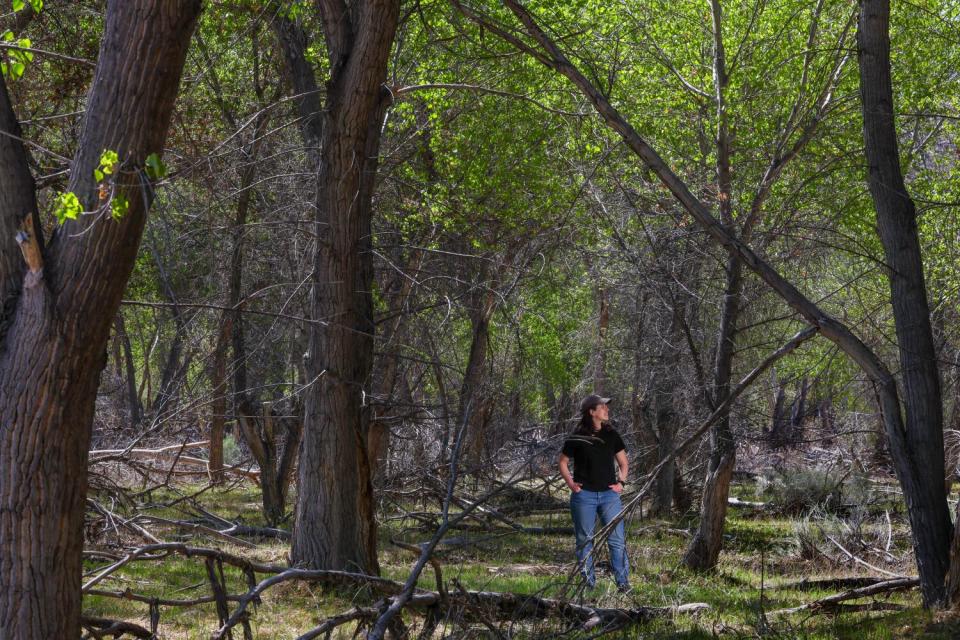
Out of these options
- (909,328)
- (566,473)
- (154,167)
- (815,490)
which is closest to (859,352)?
(909,328)

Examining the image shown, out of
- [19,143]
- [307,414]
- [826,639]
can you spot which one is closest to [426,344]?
[307,414]

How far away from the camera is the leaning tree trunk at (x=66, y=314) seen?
4.30 m

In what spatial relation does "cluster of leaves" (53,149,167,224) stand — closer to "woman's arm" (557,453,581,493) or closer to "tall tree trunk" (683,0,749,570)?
"woman's arm" (557,453,581,493)

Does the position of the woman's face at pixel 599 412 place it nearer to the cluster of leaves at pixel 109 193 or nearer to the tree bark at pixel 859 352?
the tree bark at pixel 859 352

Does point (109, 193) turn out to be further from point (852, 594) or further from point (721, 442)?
point (721, 442)

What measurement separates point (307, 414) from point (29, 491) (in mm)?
4313

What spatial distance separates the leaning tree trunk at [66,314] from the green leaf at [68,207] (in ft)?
0.35

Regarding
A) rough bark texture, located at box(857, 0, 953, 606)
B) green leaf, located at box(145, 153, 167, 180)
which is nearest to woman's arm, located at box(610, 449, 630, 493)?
rough bark texture, located at box(857, 0, 953, 606)

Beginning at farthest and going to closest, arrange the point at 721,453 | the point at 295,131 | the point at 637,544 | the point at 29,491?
the point at 295,131
the point at 637,544
the point at 721,453
the point at 29,491

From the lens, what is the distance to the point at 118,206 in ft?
13.6

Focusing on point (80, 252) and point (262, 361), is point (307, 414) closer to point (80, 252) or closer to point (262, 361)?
point (80, 252)

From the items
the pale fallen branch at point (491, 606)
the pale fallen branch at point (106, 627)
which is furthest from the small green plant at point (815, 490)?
the pale fallen branch at point (106, 627)

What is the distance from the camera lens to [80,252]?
438cm

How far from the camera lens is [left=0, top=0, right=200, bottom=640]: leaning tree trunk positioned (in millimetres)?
4297
